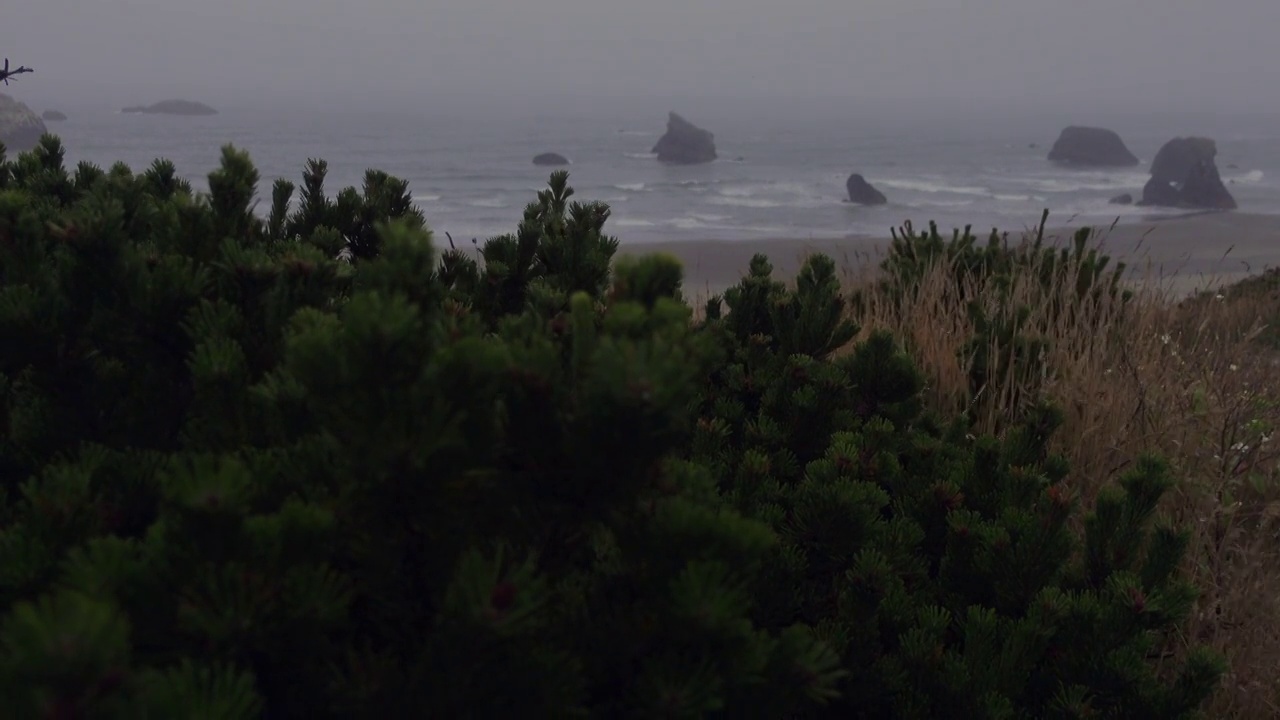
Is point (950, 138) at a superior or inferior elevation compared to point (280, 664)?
superior

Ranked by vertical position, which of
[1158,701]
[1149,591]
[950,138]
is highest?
[950,138]

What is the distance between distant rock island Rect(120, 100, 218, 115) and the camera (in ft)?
317

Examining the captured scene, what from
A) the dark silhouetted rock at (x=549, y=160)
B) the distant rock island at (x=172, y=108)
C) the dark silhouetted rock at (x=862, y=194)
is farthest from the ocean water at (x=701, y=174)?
the distant rock island at (x=172, y=108)

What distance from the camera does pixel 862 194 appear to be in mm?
40562

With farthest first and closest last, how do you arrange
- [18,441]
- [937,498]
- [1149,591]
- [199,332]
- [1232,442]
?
[1232,442]
[937,498]
[1149,591]
[18,441]
[199,332]

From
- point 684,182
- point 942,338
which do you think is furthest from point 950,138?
point 942,338

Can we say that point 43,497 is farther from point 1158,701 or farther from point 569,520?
point 1158,701

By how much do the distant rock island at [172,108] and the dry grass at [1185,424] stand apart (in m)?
102

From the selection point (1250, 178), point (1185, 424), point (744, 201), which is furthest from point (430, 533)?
point (1250, 178)

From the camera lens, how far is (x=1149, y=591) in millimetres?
2258

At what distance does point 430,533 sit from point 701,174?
50.9 m

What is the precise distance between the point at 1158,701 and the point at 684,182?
45.3 m

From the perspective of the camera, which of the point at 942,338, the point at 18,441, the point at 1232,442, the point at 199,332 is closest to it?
the point at 199,332

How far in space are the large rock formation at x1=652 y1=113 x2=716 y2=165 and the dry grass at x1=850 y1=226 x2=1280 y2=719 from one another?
55.6 m
